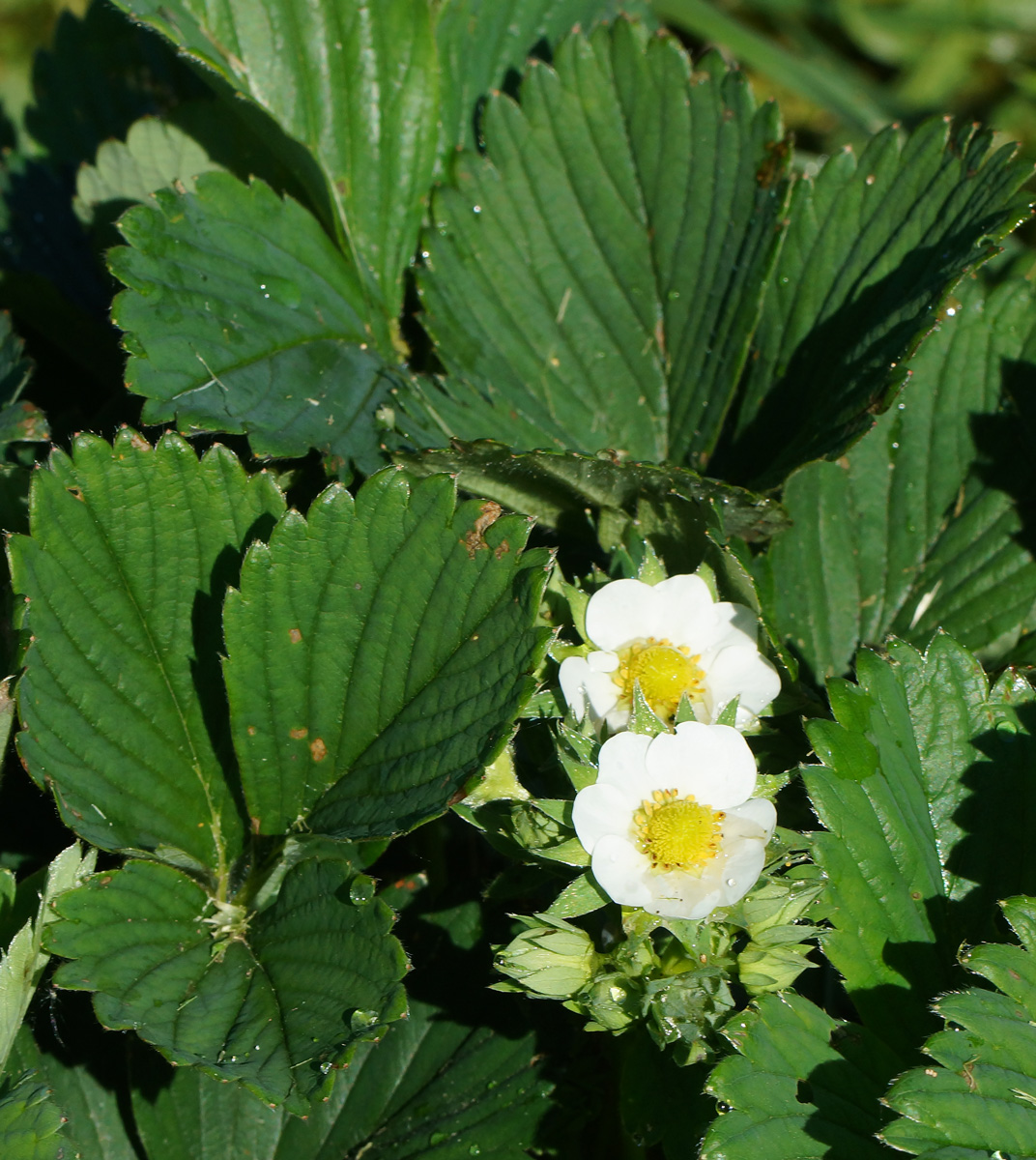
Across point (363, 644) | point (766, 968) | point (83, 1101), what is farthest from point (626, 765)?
point (83, 1101)

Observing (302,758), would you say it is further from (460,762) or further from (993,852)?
(993,852)

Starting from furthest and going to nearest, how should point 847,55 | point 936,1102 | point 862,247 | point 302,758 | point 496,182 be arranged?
point 847,55, point 496,182, point 862,247, point 302,758, point 936,1102

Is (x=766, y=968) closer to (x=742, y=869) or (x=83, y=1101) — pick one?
(x=742, y=869)

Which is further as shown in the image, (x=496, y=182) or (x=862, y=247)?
(x=496, y=182)

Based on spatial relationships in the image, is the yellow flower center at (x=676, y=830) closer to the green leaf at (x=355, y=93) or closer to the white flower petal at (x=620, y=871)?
the white flower petal at (x=620, y=871)

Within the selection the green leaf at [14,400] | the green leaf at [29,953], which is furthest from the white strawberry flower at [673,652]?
the green leaf at [14,400]

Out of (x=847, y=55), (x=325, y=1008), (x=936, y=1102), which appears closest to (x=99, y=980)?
(x=325, y=1008)

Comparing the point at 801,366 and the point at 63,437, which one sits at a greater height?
the point at 801,366
